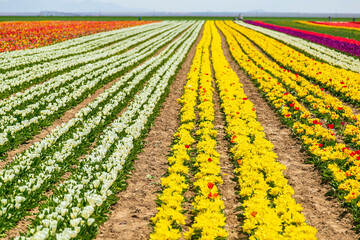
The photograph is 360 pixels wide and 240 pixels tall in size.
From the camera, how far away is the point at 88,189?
6.43 m

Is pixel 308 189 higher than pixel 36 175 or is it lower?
lower

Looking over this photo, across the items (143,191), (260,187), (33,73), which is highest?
(33,73)

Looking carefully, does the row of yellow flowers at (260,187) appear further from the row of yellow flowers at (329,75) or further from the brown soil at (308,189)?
the row of yellow flowers at (329,75)

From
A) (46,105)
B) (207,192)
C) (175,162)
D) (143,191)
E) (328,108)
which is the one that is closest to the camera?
(207,192)

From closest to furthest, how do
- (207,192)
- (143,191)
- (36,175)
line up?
(207,192), (36,175), (143,191)

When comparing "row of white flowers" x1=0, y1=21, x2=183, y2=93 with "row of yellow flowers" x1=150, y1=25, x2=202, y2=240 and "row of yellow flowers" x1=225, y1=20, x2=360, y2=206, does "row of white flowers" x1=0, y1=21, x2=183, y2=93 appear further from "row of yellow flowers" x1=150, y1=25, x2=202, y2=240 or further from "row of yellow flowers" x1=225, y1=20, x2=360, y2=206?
"row of yellow flowers" x1=225, y1=20, x2=360, y2=206

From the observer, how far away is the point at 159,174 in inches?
313

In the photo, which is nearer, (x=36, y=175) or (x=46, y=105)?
(x=36, y=175)

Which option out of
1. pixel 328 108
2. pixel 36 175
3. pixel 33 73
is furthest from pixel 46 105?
pixel 328 108

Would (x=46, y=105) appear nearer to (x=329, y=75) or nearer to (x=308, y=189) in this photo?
(x=308, y=189)

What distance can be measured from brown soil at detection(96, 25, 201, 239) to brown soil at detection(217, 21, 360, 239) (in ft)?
11.4

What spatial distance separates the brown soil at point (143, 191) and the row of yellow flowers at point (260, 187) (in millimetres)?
2076

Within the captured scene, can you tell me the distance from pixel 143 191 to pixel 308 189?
4.13 meters

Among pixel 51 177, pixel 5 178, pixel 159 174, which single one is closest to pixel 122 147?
pixel 159 174
